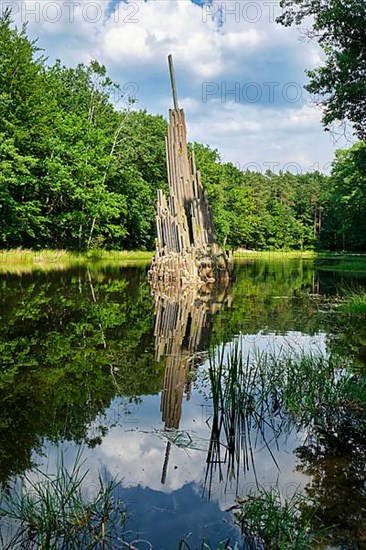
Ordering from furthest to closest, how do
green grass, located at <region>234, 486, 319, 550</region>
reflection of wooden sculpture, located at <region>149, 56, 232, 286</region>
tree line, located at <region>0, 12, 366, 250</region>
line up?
1. tree line, located at <region>0, 12, 366, 250</region>
2. reflection of wooden sculpture, located at <region>149, 56, 232, 286</region>
3. green grass, located at <region>234, 486, 319, 550</region>

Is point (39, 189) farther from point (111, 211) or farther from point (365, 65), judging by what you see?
point (365, 65)

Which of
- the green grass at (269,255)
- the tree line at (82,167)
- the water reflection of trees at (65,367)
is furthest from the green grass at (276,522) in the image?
the green grass at (269,255)

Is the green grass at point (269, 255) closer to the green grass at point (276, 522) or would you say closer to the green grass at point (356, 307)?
the green grass at point (356, 307)

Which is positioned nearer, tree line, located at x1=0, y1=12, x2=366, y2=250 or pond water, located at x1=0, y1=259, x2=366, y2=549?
pond water, located at x1=0, y1=259, x2=366, y2=549

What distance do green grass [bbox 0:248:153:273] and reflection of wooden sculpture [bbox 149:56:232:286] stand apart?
6.18 metres

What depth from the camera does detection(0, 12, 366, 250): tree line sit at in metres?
25.7

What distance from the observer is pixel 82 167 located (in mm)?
29281

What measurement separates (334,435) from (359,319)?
6.16 meters

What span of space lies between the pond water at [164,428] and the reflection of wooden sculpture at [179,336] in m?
0.03

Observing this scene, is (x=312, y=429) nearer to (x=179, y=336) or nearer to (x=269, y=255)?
(x=179, y=336)

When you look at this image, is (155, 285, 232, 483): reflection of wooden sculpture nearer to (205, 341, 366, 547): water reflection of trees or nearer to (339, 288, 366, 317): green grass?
(205, 341, 366, 547): water reflection of trees

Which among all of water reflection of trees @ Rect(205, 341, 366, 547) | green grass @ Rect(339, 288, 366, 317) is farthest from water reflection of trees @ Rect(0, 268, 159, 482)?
green grass @ Rect(339, 288, 366, 317)

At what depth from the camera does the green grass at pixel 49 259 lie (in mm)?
22470

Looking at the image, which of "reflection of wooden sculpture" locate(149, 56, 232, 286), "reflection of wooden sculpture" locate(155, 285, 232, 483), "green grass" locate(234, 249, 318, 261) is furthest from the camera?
"green grass" locate(234, 249, 318, 261)
